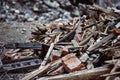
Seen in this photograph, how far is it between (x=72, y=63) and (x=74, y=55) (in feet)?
0.84

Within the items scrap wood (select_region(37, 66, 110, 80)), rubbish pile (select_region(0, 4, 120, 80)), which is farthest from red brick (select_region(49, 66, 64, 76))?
scrap wood (select_region(37, 66, 110, 80))

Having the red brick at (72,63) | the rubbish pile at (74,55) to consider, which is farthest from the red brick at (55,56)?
the red brick at (72,63)

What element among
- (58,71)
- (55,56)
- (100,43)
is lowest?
(58,71)

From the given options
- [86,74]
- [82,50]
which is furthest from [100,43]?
[86,74]

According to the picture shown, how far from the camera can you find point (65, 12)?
435 inches

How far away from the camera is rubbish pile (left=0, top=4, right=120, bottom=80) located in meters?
4.36

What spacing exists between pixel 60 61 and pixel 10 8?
6.53m

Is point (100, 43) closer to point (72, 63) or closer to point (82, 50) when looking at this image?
point (82, 50)

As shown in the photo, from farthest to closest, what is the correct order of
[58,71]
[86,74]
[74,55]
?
[74,55]
[58,71]
[86,74]

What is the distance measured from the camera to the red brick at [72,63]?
4.58 meters

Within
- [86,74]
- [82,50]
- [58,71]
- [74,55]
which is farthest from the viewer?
[82,50]

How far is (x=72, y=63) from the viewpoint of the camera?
467 cm

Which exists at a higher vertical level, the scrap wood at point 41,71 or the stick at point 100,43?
the stick at point 100,43

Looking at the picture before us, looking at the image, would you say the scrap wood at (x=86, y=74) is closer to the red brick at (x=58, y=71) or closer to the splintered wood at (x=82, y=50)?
the splintered wood at (x=82, y=50)
